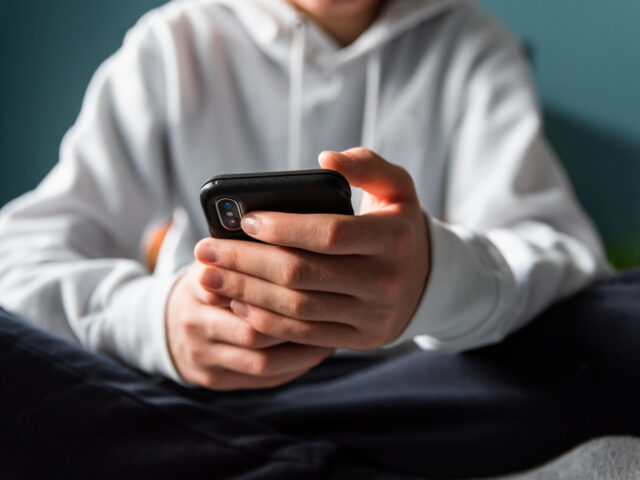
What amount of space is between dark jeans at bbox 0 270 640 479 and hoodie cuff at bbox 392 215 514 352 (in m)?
0.04

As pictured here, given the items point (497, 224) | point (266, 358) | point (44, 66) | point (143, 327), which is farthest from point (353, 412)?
point (44, 66)

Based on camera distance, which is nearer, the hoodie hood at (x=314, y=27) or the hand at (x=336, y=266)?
the hand at (x=336, y=266)

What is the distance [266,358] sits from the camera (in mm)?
471

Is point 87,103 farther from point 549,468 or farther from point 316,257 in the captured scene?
point 549,468

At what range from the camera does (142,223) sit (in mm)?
815

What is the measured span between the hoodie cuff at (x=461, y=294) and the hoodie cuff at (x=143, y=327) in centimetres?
22

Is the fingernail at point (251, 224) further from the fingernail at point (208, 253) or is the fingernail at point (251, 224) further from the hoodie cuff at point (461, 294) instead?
the hoodie cuff at point (461, 294)

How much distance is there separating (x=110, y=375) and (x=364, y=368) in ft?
0.90

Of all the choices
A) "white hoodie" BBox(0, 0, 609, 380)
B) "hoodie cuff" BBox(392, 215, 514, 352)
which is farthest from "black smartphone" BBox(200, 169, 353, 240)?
"white hoodie" BBox(0, 0, 609, 380)

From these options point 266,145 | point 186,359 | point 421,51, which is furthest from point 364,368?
point 421,51

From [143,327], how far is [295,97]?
15.7 inches

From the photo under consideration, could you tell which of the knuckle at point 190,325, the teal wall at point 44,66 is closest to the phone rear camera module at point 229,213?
the knuckle at point 190,325

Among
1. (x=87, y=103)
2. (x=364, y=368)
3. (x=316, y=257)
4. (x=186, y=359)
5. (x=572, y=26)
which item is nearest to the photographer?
(x=316, y=257)

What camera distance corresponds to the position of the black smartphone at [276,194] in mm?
375
